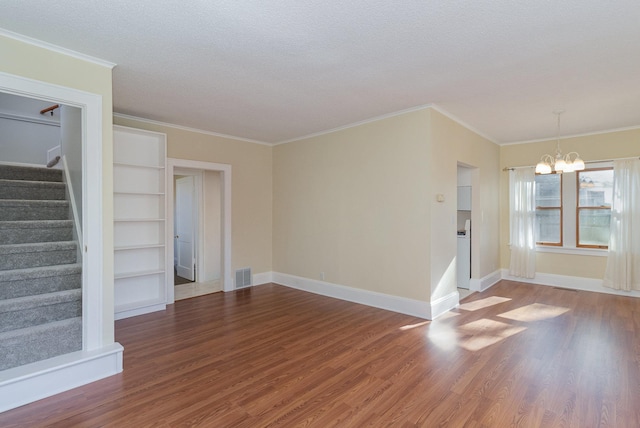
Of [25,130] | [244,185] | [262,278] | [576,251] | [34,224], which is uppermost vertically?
[25,130]

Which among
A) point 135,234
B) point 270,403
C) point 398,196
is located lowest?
point 270,403

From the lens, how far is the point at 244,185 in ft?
19.3

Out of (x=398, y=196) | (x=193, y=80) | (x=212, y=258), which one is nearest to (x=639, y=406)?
(x=398, y=196)

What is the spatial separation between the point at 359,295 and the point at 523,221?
3.55 m

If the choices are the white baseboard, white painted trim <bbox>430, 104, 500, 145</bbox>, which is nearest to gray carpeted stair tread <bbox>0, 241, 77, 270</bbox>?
the white baseboard

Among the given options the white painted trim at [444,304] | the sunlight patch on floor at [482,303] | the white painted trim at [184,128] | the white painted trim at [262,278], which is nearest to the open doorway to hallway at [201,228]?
the white painted trim at [262,278]

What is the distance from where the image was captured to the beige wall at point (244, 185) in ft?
17.0

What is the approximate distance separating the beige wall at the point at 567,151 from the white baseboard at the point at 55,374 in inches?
261

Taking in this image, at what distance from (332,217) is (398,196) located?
4.21 ft

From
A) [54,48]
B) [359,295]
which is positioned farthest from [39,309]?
[359,295]

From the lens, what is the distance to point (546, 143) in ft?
19.4

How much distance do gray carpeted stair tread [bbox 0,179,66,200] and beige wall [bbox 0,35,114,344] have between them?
2.00 meters

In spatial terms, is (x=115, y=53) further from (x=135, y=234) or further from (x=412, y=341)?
(x=412, y=341)

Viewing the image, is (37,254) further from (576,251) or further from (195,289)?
(576,251)
